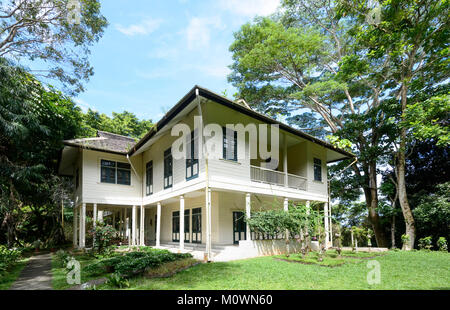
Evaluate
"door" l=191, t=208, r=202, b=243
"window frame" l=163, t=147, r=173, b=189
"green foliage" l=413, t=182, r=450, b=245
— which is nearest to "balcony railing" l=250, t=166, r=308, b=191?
"door" l=191, t=208, r=202, b=243

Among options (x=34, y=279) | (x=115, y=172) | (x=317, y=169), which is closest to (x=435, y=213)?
(x=317, y=169)

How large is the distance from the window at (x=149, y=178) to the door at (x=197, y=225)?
3192 mm

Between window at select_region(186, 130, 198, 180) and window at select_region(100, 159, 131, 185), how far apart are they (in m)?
6.00

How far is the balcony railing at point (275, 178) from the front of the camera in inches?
468

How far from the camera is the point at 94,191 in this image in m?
14.4

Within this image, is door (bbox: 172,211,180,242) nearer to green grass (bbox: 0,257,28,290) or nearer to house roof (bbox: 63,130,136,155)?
house roof (bbox: 63,130,136,155)

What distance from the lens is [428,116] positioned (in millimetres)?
12781

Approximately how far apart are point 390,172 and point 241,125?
14.0 m

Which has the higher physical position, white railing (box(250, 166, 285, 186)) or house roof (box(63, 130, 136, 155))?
house roof (box(63, 130, 136, 155))

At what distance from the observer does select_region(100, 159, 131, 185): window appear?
1502cm

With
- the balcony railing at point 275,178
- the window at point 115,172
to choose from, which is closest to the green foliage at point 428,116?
the balcony railing at point 275,178
